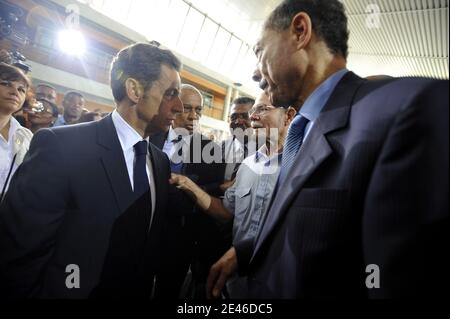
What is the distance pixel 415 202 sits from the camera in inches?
24.8

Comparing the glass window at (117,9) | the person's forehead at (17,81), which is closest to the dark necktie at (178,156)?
the person's forehead at (17,81)

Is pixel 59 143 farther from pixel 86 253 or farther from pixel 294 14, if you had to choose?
pixel 294 14

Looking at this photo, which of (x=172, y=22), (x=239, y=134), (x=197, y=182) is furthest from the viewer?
(x=172, y=22)

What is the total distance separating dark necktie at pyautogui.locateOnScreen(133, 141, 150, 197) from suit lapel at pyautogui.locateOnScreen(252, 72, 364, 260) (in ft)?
2.46

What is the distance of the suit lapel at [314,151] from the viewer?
35.6 inches

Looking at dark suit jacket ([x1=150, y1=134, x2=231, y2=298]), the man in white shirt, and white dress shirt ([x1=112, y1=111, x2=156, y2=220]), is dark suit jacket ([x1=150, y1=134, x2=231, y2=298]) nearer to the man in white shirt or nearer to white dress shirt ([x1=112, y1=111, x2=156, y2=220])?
white dress shirt ([x1=112, y1=111, x2=156, y2=220])

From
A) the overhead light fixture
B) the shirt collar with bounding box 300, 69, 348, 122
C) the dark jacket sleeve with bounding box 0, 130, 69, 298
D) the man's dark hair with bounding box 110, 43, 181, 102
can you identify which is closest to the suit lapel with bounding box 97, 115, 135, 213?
the dark jacket sleeve with bounding box 0, 130, 69, 298

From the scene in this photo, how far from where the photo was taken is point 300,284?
842 mm

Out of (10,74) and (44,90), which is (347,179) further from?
(44,90)

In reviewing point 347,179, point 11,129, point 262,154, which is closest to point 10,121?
point 11,129

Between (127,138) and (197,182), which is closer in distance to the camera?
(127,138)

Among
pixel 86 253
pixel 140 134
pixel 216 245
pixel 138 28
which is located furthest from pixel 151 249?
pixel 138 28

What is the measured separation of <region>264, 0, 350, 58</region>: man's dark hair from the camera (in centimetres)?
119

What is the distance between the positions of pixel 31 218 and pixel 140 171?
54 centimetres
